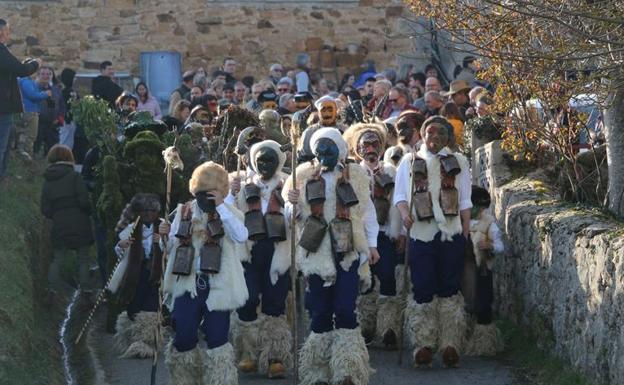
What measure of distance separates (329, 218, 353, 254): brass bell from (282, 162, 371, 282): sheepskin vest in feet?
0.13

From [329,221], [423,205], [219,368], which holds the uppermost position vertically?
[423,205]

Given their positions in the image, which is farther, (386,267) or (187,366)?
(386,267)

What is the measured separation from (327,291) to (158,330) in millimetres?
1339

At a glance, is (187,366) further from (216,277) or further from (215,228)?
(215,228)

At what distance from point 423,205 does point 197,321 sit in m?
2.47

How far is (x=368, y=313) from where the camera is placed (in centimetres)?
1322

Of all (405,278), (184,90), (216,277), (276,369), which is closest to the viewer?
(216,277)

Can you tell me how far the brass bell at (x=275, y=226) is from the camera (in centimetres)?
1173

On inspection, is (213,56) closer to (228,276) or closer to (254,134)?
(254,134)

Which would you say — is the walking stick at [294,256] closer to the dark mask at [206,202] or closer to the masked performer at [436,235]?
the dark mask at [206,202]

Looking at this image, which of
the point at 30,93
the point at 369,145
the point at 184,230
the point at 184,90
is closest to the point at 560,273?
the point at 369,145

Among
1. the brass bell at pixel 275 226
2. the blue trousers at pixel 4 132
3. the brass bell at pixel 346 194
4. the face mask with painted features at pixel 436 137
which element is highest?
the blue trousers at pixel 4 132

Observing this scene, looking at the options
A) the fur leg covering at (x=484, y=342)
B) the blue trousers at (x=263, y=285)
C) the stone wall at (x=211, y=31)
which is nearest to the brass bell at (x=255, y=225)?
the blue trousers at (x=263, y=285)

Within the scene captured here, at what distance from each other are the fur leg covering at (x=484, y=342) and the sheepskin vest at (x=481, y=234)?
1.85ft
